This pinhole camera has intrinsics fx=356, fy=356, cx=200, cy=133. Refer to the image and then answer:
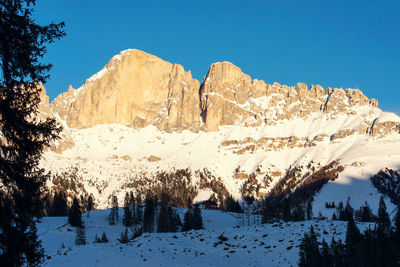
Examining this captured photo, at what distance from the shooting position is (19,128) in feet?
35.8

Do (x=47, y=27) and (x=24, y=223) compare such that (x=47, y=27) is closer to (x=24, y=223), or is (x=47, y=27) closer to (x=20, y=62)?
(x=20, y=62)

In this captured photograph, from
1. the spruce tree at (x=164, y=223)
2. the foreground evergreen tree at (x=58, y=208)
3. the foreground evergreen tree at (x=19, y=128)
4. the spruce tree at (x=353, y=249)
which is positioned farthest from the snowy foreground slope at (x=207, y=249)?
the foreground evergreen tree at (x=58, y=208)

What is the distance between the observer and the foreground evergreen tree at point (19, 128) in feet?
34.7

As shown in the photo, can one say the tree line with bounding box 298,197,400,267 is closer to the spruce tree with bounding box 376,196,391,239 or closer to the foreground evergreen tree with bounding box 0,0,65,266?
the spruce tree with bounding box 376,196,391,239

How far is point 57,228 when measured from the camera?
303 ft

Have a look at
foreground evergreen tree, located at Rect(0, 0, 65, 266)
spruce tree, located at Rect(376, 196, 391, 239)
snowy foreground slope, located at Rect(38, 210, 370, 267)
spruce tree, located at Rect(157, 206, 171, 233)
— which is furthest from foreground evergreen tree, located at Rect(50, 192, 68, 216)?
foreground evergreen tree, located at Rect(0, 0, 65, 266)

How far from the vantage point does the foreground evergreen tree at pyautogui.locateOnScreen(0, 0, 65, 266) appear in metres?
10.6

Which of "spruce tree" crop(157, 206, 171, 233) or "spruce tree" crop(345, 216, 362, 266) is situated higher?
"spruce tree" crop(345, 216, 362, 266)

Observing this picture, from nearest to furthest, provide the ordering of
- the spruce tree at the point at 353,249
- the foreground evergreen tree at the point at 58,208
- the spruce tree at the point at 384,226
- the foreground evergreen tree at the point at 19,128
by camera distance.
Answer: the foreground evergreen tree at the point at 19,128 < the spruce tree at the point at 384,226 < the spruce tree at the point at 353,249 < the foreground evergreen tree at the point at 58,208

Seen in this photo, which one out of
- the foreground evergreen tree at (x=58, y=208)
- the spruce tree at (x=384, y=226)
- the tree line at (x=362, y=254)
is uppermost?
the spruce tree at (x=384, y=226)

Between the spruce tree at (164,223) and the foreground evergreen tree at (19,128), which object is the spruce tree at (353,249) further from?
the spruce tree at (164,223)

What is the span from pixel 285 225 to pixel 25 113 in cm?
4672

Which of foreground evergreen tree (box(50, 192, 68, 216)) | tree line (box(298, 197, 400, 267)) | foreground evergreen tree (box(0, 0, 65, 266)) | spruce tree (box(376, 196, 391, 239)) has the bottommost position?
foreground evergreen tree (box(50, 192, 68, 216))

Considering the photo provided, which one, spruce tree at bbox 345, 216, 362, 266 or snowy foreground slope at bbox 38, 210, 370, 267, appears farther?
snowy foreground slope at bbox 38, 210, 370, 267
